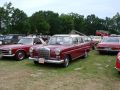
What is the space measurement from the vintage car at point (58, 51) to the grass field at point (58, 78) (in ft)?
1.44

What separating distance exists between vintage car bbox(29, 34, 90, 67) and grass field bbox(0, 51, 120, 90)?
0.44 metres

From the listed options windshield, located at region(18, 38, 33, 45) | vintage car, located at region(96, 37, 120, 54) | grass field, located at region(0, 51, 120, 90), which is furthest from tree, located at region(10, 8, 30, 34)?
grass field, located at region(0, 51, 120, 90)

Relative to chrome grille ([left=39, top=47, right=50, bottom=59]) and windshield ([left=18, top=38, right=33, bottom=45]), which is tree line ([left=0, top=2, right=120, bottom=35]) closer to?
windshield ([left=18, top=38, right=33, bottom=45])

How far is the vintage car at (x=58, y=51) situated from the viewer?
37.4 ft

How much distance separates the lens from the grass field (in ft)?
27.0

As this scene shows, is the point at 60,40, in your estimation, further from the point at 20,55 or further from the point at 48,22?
the point at 48,22

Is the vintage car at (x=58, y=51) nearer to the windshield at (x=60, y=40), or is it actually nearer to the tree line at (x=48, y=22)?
the windshield at (x=60, y=40)

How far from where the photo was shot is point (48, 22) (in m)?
91.9

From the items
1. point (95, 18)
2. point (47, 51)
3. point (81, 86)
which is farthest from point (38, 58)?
point (95, 18)

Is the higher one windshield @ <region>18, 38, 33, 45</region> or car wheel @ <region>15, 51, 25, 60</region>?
windshield @ <region>18, 38, 33, 45</region>

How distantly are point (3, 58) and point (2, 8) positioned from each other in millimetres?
49483

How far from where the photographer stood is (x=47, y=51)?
11469 millimetres

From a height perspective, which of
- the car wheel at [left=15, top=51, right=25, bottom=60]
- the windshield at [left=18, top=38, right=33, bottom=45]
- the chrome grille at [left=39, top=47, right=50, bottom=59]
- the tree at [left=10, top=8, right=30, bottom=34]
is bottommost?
the car wheel at [left=15, top=51, right=25, bottom=60]

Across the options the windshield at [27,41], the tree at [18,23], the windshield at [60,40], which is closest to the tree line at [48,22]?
the tree at [18,23]
